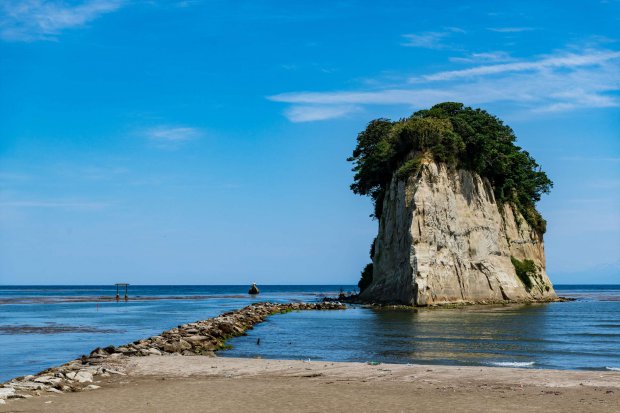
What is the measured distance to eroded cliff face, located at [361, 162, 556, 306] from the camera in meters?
58.0

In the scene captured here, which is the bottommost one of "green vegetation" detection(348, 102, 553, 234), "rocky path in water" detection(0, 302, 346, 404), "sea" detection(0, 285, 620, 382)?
"sea" detection(0, 285, 620, 382)

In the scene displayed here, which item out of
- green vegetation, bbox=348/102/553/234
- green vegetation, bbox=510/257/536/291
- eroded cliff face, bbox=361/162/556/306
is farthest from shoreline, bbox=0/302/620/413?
green vegetation, bbox=510/257/536/291

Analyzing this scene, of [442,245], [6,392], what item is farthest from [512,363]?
[442,245]

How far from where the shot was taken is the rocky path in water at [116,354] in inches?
719

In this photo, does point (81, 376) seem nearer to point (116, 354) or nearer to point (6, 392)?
point (6, 392)

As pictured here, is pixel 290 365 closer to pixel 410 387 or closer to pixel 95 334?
pixel 410 387

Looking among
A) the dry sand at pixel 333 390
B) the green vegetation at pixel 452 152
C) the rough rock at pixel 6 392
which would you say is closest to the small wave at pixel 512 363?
the dry sand at pixel 333 390

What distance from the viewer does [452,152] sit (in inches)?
2482

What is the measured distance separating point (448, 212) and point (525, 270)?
46.4 feet

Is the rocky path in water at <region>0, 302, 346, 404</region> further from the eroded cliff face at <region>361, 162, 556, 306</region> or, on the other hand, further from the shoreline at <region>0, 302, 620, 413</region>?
the eroded cliff face at <region>361, 162, 556, 306</region>

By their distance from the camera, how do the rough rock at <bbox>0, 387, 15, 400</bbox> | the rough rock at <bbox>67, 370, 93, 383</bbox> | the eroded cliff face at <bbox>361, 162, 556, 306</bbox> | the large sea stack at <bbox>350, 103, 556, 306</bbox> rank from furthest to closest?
the large sea stack at <bbox>350, 103, 556, 306</bbox>
the eroded cliff face at <bbox>361, 162, 556, 306</bbox>
the rough rock at <bbox>67, 370, 93, 383</bbox>
the rough rock at <bbox>0, 387, 15, 400</bbox>

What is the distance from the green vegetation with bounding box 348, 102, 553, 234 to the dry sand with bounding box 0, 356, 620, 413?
134 ft

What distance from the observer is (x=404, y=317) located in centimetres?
4719

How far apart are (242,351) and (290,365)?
6723 millimetres
